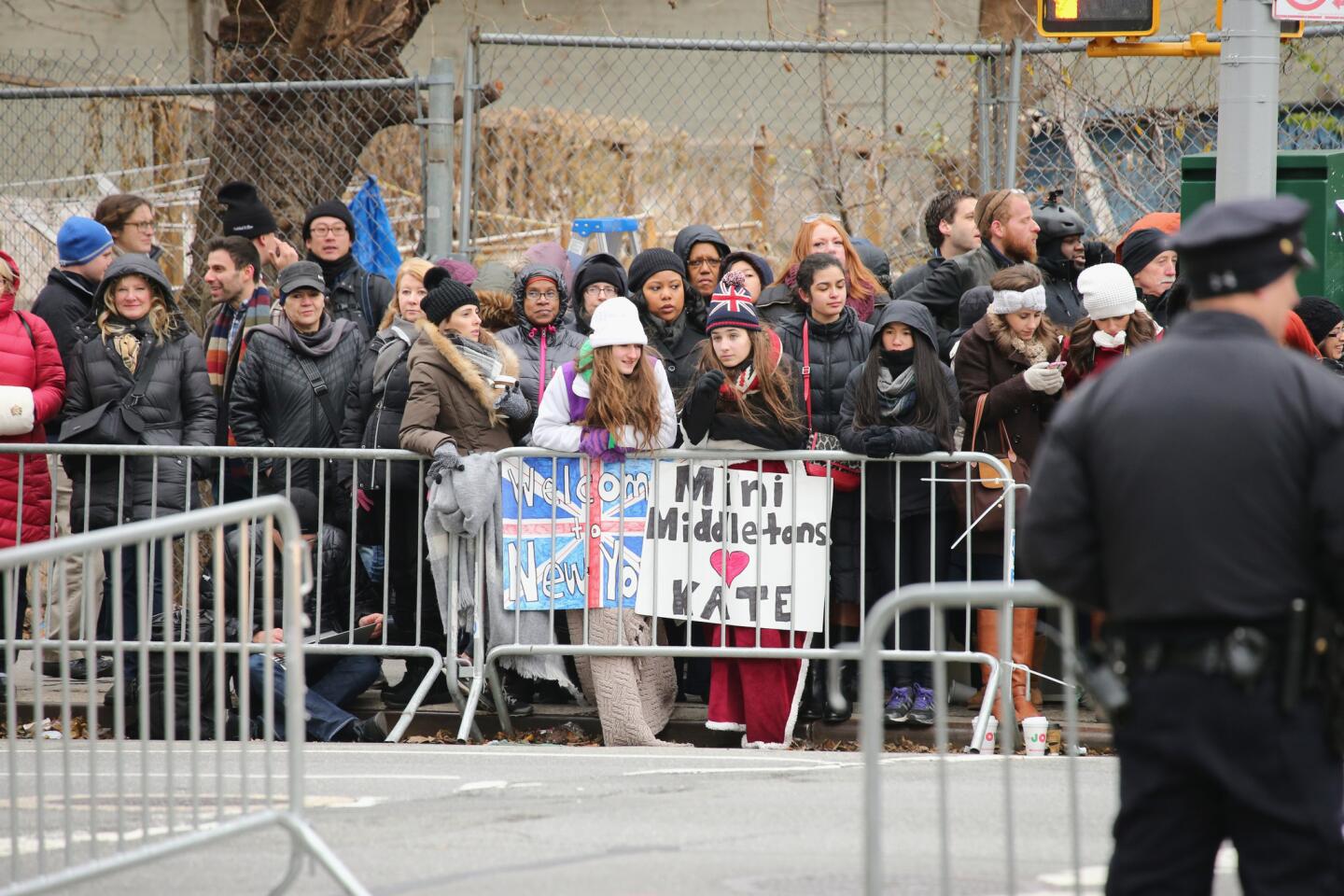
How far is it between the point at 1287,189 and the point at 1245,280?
5.83 m

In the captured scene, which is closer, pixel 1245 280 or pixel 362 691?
pixel 1245 280

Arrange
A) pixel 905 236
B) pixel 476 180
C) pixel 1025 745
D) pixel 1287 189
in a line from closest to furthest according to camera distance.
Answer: pixel 1025 745 < pixel 1287 189 < pixel 476 180 < pixel 905 236

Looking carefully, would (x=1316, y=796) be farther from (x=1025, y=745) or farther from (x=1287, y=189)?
(x=1287, y=189)

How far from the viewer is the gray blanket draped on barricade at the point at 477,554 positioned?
8.41m

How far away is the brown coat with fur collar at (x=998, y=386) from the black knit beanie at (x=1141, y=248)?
1.00 meters

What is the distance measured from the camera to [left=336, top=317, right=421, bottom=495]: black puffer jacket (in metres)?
8.80

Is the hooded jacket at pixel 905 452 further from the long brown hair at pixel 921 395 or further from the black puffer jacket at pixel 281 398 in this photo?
the black puffer jacket at pixel 281 398

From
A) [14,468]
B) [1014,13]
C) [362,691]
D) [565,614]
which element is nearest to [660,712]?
[565,614]

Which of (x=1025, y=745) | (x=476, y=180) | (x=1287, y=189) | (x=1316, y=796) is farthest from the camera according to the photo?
(x=476, y=180)

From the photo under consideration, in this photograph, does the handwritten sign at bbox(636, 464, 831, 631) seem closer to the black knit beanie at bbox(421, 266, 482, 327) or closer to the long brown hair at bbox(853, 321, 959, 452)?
the long brown hair at bbox(853, 321, 959, 452)

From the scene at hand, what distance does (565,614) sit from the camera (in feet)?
28.7

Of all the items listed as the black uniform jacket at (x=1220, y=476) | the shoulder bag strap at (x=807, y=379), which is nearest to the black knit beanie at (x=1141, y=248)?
the shoulder bag strap at (x=807, y=379)

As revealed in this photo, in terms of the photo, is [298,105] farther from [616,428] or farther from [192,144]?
[616,428]

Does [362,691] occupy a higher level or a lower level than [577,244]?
lower
